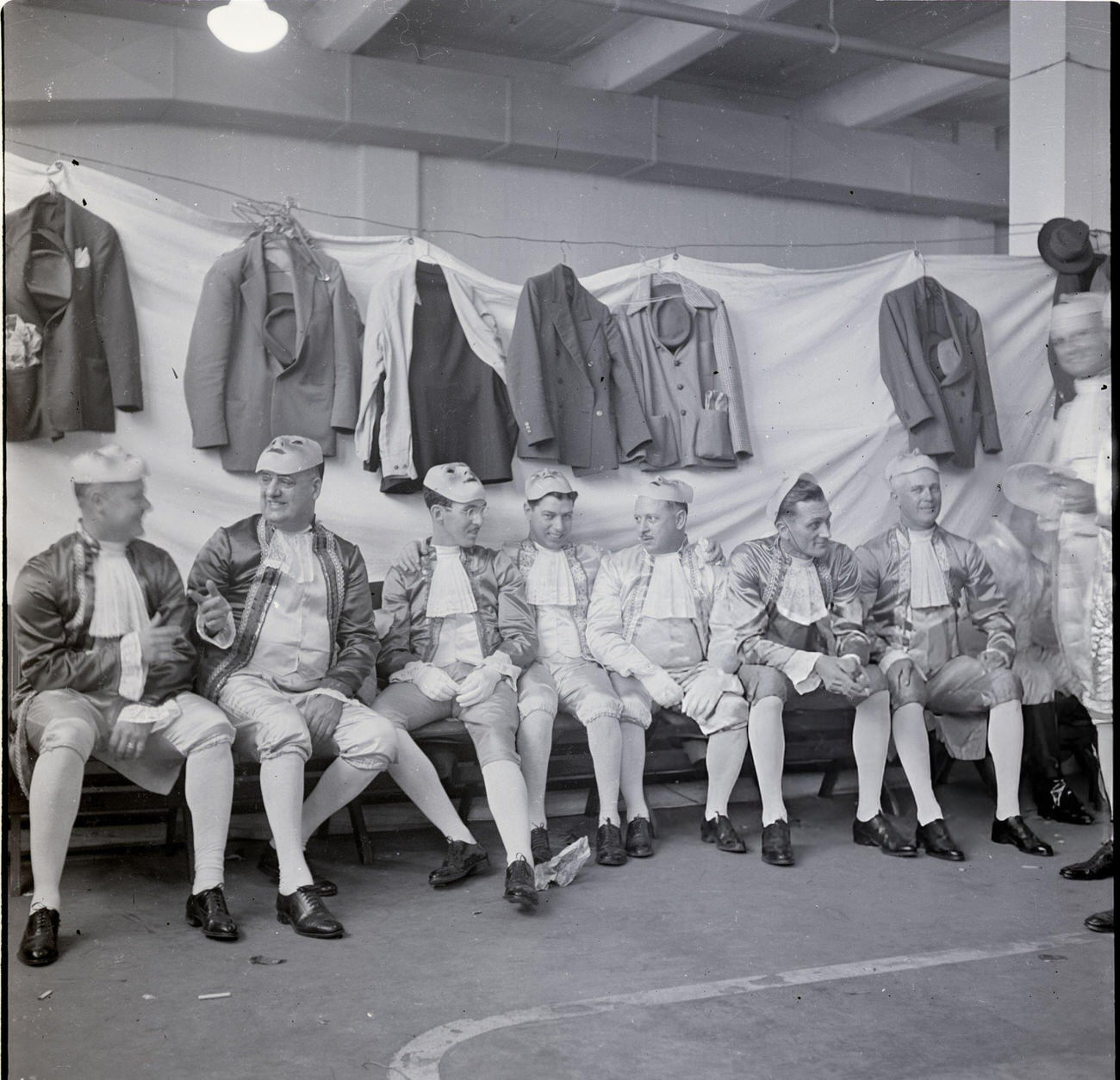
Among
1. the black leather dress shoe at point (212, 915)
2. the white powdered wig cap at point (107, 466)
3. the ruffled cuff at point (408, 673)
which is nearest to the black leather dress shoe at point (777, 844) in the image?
the ruffled cuff at point (408, 673)

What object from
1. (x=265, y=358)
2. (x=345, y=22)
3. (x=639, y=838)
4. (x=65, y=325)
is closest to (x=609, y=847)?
(x=639, y=838)

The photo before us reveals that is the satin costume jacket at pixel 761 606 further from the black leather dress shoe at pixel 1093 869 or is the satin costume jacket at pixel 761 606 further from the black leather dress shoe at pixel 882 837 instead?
the black leather dress shoe at pixel 1093 869

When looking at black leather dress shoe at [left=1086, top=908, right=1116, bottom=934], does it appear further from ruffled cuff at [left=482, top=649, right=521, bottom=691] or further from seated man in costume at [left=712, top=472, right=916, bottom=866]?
ruffled cuff at [left=482, top=649, right=521, bottom=691]

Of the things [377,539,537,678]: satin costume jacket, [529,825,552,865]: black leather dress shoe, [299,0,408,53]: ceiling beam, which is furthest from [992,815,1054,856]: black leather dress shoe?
[299,0,408,53]: ceiling beam

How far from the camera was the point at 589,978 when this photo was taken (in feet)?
9.77

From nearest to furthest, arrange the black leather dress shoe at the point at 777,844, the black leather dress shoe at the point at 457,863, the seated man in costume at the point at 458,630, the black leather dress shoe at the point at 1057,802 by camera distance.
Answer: the black leather dress shoe at the point at 457,863 < the seated man in costume at the point at 458,630 < the black leather dress shoe at the point at 777,844 < the black leather dress shoe at the point at 1057,802

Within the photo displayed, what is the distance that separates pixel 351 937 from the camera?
120 inches

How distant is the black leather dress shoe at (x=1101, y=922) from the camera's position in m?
3.37

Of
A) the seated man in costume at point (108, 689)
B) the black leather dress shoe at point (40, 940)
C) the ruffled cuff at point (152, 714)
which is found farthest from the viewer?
the ruffled cuff at point (152, 714)

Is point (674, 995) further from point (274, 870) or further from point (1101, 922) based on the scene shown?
point (1101, 922)

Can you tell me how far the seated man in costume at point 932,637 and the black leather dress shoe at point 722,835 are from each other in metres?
0.63

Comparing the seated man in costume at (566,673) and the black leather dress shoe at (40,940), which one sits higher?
the seated man in costume at (566,673)

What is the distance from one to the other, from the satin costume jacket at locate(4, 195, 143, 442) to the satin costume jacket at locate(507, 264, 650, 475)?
3.45ft

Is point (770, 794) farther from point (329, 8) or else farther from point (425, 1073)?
point (329, 8)
